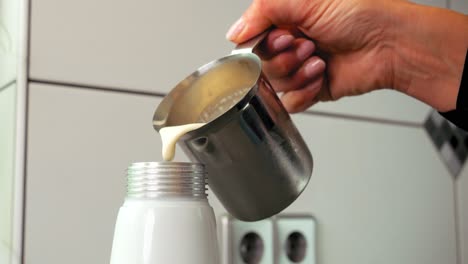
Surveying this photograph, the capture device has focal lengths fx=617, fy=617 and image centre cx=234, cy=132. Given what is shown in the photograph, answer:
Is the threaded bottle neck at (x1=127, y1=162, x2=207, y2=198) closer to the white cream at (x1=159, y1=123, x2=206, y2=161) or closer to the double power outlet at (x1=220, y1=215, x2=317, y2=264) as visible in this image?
the white cream at (x1=159, y1=123, x2=206, y2=161)

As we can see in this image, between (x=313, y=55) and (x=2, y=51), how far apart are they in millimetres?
271

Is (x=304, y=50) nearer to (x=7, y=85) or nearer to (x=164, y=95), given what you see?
(x=164, y=95)

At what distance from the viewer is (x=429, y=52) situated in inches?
22.7

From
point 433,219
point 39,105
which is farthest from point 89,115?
point 433,219

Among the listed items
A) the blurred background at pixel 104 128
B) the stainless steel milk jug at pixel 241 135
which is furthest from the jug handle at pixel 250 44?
the blurred background at pixel 104 128

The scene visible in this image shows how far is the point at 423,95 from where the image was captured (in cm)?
60

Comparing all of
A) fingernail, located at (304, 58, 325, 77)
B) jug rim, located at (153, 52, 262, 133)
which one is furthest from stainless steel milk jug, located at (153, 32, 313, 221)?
fingernail, located at (304, 58, 325, 77)

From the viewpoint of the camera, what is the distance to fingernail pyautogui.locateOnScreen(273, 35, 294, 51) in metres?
0.51

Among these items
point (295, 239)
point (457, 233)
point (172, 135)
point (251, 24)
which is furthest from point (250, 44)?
point (457, 233)

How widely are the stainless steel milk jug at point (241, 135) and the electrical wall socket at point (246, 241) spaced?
142 mm

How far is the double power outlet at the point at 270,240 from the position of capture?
582 mm

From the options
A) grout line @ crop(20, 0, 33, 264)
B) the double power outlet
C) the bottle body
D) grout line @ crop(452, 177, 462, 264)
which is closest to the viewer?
the bottle body

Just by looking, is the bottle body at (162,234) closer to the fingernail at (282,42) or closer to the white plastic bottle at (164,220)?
the white plastic bottle at (164,220)

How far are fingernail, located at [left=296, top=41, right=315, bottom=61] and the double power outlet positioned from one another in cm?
16
